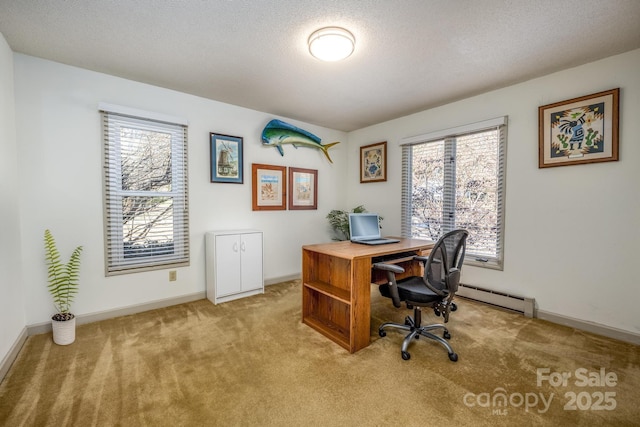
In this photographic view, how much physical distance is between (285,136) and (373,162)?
1534 millimetres

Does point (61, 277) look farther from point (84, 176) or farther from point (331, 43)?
point (331, 43)

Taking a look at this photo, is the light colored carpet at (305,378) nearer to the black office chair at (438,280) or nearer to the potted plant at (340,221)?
the black office chair at (438,280)

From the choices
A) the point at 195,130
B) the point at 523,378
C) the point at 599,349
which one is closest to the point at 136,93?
the point at 195,130

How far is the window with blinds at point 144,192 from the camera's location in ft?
8.91

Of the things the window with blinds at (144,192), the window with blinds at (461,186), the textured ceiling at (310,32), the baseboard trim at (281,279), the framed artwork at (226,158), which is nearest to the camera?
the textured ceiling at (310,32)

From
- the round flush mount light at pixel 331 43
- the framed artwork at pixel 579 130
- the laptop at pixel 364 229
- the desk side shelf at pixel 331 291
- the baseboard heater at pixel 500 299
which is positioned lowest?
the baseboard heater at pixel 500 299

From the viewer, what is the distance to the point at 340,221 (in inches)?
180

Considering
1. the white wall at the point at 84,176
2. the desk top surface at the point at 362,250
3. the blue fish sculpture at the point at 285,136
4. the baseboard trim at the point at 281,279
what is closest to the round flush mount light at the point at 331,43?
the desk top surface at the point at 362,250

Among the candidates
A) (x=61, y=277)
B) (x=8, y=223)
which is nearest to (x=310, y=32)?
(x=8, y=223)

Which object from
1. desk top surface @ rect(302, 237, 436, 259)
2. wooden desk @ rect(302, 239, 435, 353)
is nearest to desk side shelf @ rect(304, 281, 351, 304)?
wooden desk @ rect(302, 239, 435, 353)

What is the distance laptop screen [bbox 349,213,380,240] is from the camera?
9.25 ft

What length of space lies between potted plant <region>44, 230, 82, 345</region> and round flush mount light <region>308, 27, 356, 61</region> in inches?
110

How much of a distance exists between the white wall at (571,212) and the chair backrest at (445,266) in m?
1.36

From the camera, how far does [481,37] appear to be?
2.05m
